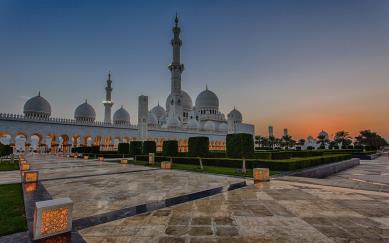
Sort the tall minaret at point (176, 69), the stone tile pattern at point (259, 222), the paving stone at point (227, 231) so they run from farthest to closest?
the tall minaret at point (176, 69) < the paving stone at point (227, 231) < the stone tile pattern at point (259, 222)

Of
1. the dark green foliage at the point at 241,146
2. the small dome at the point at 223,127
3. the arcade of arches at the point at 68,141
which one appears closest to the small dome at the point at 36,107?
the arcade of arches at the point at 68,141

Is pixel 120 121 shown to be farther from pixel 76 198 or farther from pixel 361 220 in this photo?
pixel 361 220

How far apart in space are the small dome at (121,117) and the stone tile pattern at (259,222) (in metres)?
52.8

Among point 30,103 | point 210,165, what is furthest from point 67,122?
point 210,165

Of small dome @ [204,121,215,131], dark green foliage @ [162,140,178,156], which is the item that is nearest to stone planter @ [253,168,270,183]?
dark green foliage @ [162,140,178,156]

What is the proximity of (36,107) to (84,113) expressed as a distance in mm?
9355

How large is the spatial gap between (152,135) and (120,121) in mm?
11730

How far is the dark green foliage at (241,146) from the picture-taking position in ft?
50.4

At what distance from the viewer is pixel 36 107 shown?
140 ft

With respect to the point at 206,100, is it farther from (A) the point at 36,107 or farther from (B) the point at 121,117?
(A) the point at 36,107

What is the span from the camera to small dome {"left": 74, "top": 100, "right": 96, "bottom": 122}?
1967 inches

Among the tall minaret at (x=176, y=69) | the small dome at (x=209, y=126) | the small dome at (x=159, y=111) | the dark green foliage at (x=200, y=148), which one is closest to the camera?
the dark green foliage at (x=200, y=148)

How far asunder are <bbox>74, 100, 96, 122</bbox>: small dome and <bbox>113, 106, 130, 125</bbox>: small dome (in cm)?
574

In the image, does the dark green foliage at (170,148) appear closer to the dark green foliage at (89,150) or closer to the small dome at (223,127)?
the dark green foliage at (89,150)
